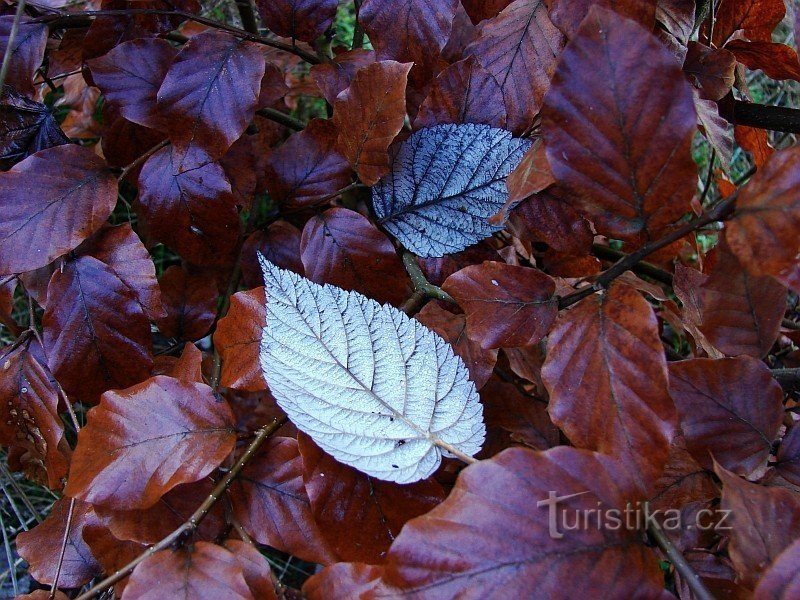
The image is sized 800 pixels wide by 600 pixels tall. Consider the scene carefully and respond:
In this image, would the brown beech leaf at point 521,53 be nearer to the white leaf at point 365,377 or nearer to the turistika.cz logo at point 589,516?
the white leaf at point 365,377

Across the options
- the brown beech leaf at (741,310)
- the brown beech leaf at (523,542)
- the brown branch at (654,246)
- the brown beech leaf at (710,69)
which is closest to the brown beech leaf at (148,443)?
the brown beech leaf at (523,542)

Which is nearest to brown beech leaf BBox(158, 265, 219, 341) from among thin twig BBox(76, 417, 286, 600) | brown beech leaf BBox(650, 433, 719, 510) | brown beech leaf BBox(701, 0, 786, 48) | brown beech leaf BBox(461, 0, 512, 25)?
thin twig BBox(76, 417, 286, 600)

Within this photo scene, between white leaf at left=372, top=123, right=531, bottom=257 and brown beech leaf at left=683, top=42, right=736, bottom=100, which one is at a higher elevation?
brown beech leaf at left=683, top=42, right=736, bottom=100

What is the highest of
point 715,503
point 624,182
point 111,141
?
point 624,182

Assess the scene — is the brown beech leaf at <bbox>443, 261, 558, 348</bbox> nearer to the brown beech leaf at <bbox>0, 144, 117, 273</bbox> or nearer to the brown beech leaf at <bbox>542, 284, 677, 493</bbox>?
the brown beech leaf at <bbox>542, 284, 677, 493</bbox>

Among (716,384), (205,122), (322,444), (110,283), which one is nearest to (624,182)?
(716,384)

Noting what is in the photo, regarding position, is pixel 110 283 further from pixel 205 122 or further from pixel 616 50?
pixel 616 50
